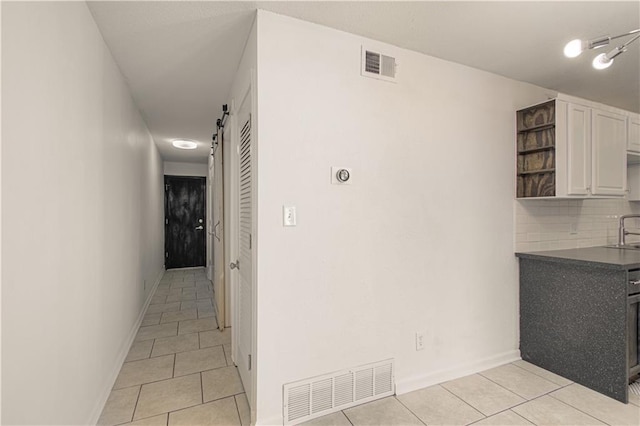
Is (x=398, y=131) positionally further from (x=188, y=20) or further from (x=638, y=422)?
(x=638, y=422)

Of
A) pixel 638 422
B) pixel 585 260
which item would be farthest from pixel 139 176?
pixel 638 422

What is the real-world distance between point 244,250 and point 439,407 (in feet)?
5.67

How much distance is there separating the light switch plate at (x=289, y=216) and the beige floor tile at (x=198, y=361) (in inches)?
62.6

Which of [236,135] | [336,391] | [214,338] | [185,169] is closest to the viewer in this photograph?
[336,391]

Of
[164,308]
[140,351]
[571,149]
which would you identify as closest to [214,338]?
[140,351]

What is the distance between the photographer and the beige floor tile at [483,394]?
2.03m

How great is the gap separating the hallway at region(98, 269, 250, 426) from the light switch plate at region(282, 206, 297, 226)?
128cm

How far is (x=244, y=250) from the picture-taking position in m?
2.29

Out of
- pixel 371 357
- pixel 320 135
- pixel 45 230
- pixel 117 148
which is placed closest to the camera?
pixel 45 230

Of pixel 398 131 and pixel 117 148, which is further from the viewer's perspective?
pixel 117 148

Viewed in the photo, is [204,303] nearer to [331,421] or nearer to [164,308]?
[164,308]

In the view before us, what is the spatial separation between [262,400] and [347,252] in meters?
1.02

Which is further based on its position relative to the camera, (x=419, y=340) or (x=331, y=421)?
(x=419, y=340)

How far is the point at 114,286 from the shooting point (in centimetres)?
240
